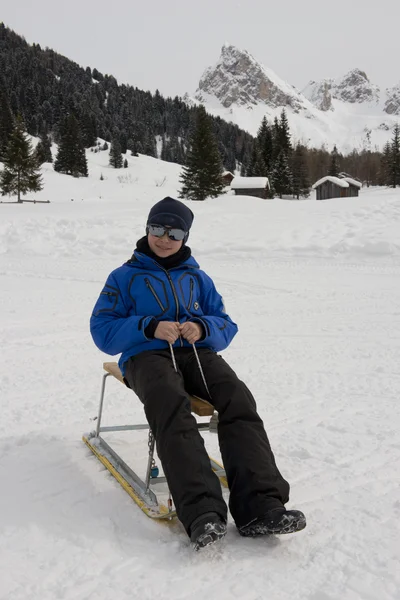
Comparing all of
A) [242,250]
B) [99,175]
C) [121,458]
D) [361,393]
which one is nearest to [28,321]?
[121,458]

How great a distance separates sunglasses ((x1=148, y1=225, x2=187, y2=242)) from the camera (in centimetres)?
331

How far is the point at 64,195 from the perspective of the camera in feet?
149

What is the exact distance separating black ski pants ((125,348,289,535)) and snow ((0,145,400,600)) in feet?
0.67

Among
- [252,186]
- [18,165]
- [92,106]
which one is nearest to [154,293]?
[18,165]

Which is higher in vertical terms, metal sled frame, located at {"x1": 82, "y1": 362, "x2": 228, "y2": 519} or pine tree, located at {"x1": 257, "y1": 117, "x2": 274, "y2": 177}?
pine tree, located at {"x1": 257, "y1": 117, "x2": 274, "y2": 177}

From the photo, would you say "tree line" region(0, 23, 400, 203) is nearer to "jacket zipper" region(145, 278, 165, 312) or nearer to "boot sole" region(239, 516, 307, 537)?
"jacket zipper" region(145, 278, 165, 312)

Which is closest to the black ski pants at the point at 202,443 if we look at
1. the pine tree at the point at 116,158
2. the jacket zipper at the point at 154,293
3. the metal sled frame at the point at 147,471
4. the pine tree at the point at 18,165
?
the metal sled frame at the point at 147,471

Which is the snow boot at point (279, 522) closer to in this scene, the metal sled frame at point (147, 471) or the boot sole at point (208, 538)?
the boot sole at point (208, 538)

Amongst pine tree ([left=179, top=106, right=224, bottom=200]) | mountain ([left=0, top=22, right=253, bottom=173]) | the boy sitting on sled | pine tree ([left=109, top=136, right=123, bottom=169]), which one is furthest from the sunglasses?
mountain ([left=0, top=22, right=253, bottom=173])

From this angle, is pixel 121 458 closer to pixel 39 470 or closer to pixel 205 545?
pixel 39 470

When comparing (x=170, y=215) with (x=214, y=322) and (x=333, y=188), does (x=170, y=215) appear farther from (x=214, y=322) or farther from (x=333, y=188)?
(x=333, y=188)

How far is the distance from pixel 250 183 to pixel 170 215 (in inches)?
1873

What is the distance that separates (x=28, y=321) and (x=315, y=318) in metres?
4.22

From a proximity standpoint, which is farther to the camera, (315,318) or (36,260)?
(36,260)
